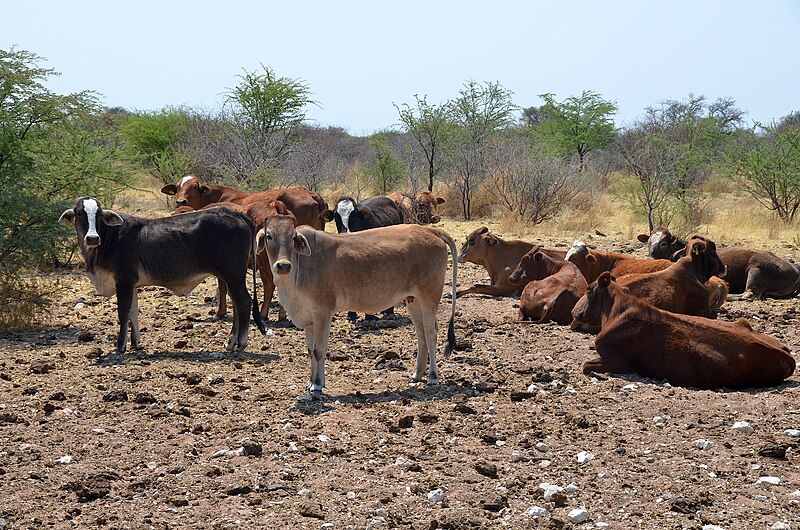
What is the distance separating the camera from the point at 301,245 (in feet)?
27.7

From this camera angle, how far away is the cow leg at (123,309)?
33.7 feet

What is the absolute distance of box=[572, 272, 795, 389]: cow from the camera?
28.2ft

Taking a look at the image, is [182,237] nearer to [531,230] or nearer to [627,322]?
[627,322]

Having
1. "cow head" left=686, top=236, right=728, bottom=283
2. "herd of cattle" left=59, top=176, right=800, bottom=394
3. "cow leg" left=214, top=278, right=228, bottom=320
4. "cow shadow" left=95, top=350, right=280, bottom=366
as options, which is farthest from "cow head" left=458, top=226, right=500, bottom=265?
"cow shadow" left=95, top=350, right=280, bottom=366

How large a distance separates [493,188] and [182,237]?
56.9 ft

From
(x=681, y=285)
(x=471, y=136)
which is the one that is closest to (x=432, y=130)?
(x=471, y=136)

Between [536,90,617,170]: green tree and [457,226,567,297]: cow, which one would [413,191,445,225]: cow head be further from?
[536,90,617,170]: green tree

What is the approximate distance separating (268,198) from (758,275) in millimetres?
7950

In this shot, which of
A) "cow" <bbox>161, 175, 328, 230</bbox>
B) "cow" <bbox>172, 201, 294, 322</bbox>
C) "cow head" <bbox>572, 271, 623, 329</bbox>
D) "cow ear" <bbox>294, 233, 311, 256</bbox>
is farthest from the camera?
"cow" <bbox>161, 175, 328, 230</bbox>

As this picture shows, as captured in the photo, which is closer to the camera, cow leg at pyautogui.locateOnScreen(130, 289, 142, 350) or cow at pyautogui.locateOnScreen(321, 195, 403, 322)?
cow leg at pyautogui.locateOnScreen(130, 289, 142, 350)

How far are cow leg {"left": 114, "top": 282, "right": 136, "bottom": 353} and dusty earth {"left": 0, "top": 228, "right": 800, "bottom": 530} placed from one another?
0.58 ft

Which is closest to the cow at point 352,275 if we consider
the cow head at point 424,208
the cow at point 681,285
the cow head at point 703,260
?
the cow at point 681,285

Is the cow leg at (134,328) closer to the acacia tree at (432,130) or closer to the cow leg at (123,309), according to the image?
the cow leg at (123,309)

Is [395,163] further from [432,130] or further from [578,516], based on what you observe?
[578,516]
